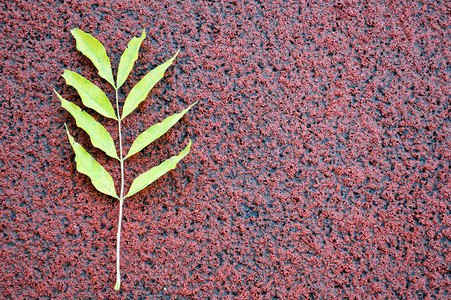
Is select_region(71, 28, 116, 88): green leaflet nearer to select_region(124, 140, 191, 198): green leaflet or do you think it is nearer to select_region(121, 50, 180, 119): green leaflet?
select_region(121, 50, 180, 119): green leaflet

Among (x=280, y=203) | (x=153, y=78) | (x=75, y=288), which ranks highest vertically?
(x=153, y=78)

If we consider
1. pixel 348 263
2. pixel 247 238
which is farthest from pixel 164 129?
pixel 348 263

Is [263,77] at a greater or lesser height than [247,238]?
greater

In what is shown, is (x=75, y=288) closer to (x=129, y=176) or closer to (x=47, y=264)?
(x=47, y=264)

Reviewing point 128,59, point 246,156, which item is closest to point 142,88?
point 128,59

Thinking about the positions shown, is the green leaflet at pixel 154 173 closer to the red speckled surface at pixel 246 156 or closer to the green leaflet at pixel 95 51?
the red speckled surface at pixel 246 156

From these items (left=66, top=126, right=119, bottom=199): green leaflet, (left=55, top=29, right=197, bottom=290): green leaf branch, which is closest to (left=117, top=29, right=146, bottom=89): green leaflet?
(left=55, top=29, right=197, bottom=290): green leaf branch
